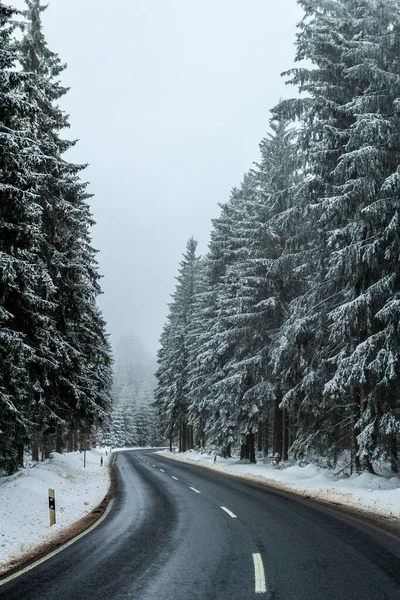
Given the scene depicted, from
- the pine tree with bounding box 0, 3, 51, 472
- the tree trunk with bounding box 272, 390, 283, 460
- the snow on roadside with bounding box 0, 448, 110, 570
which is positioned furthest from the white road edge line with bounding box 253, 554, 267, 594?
the tree trunk with bounding box 272, 390, 283, 460

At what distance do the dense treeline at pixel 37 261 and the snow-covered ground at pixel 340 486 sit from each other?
914 centimetres

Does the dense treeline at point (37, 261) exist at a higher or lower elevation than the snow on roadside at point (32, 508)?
higher

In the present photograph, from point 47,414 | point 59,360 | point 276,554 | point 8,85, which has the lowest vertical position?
point 276,554

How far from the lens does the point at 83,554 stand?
30.1ft

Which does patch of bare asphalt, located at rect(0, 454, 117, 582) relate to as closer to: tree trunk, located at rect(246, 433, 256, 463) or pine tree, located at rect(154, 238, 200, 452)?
tree trunk, located at rect(246, 433, 256, 463)

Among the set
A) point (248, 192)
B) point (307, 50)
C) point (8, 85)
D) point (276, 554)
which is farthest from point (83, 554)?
point (248, 192)

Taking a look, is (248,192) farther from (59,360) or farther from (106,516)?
(106,516)

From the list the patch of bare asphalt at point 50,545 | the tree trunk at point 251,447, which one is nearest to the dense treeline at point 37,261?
the patch of bare asphalt at point 50,545

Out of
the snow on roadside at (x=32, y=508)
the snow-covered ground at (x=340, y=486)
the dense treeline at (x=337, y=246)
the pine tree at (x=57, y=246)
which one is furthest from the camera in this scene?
Result: the pine tree at (x=57, y=246)

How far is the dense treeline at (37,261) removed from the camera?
11.6 metres

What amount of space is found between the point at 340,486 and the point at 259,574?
10942mm

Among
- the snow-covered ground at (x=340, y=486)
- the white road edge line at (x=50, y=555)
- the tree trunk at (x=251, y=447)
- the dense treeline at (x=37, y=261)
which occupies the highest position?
the dense treeline at (x=37, y=261)

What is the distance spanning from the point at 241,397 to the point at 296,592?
76.6ft

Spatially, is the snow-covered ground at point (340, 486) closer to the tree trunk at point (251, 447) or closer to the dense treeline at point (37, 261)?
the tree trunk at point (251, 447)
